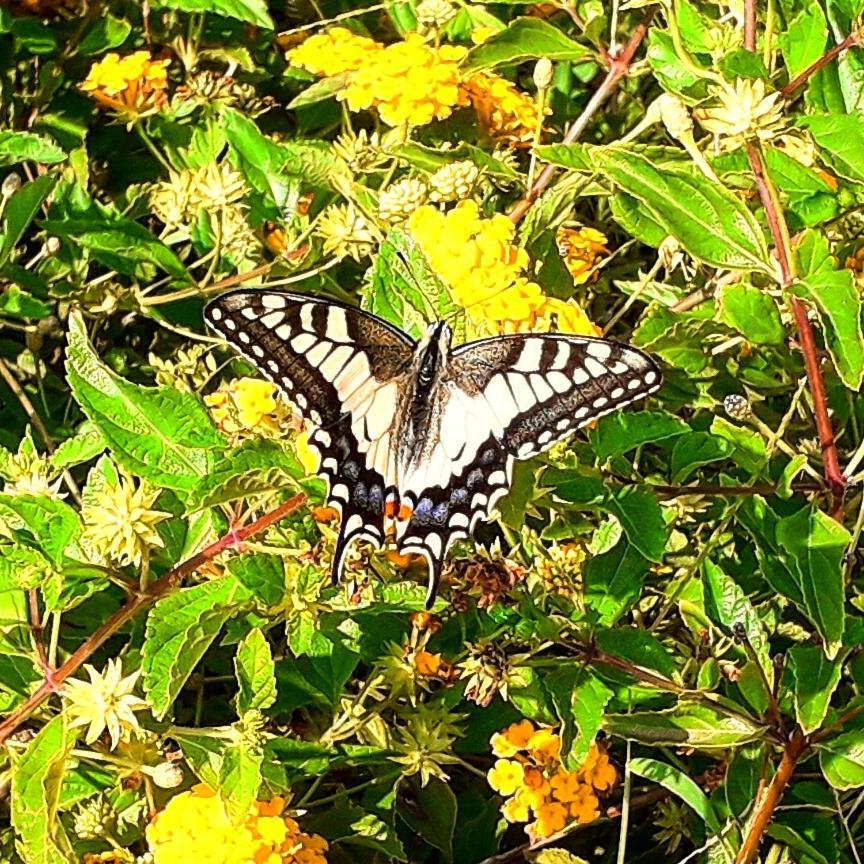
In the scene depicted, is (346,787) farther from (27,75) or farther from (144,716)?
(27,75)

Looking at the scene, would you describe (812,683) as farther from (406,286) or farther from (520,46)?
(520,46)

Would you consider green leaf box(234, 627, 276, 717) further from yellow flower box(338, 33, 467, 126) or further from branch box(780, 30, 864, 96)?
branch box(780, 30, 864, 96)

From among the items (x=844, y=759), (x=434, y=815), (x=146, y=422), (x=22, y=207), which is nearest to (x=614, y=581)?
(x=844, y=759)

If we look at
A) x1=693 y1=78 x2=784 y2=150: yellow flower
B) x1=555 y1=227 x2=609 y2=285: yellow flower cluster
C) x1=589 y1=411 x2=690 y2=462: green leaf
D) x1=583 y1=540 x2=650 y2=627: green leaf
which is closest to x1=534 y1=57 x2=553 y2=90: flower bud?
x1=555 y1=227 x2=609 y2=285: yellow flower cluster

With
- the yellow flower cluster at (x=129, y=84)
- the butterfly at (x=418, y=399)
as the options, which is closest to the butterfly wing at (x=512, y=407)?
the butterfly at (x=418, y=399)

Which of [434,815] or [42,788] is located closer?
[42,788]

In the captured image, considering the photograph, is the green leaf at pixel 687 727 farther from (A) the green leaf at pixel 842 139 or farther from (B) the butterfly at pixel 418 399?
(A) the green leaf at pixel 842 139
